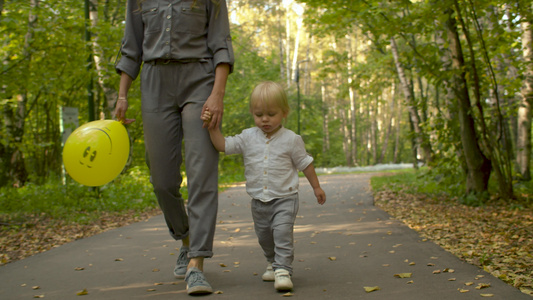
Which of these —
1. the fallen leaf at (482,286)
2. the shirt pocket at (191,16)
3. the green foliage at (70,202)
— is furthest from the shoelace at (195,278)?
the green foliage at (70,202)

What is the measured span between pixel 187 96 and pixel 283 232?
1187mm

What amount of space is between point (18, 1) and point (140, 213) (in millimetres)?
4272

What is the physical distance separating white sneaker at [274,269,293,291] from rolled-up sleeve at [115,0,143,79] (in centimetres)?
185

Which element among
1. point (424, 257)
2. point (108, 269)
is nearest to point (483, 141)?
point (424, 257)

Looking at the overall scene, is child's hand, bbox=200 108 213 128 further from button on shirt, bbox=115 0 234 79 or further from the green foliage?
the green foliage

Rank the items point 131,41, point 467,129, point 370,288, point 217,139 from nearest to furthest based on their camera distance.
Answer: point 370,288, point 217,139, point 131,41, point 467,129

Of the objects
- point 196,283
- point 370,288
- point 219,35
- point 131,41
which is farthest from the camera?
point 131,41

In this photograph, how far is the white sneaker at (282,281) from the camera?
12.0 ft

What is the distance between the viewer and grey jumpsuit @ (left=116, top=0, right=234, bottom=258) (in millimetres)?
3893

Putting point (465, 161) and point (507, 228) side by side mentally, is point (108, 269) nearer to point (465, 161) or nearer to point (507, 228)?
point (507, 228)

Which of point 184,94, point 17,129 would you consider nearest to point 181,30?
point 184,94

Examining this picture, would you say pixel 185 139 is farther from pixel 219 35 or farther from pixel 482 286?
pixel 482 286

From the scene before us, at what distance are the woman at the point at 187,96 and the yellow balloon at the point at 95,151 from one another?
174 millimetres

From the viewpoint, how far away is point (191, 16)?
396 centimetres
